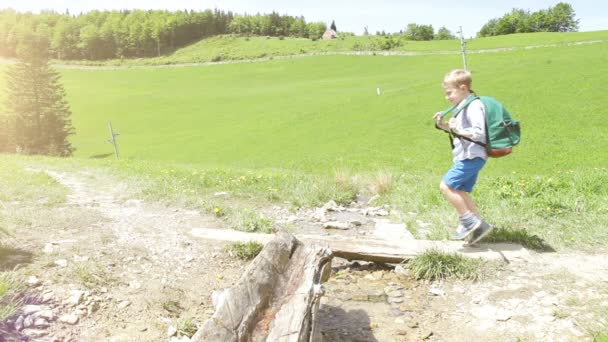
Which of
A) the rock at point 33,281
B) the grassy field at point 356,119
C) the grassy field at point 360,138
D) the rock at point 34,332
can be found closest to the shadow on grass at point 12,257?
the rock at point 33,281

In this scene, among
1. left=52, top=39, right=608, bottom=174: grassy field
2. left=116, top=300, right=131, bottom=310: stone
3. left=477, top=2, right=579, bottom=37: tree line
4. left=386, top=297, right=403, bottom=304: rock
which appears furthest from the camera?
left=477, top=2, right=579, bottom=37: tree line

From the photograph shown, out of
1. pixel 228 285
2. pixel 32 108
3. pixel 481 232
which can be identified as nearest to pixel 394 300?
pixel 481 232

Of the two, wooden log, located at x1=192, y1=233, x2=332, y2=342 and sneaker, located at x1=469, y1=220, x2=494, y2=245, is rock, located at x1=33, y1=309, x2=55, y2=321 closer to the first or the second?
wooden log, located at x1=192, y1=233, x2=332, y2=342

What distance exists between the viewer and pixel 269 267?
160 inches

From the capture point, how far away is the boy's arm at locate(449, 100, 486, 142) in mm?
5418

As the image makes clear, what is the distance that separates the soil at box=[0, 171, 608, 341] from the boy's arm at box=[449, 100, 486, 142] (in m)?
1.64

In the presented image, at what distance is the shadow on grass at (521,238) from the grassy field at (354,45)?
63.3 meters

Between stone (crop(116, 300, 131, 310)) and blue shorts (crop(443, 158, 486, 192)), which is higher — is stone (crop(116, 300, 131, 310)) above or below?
below

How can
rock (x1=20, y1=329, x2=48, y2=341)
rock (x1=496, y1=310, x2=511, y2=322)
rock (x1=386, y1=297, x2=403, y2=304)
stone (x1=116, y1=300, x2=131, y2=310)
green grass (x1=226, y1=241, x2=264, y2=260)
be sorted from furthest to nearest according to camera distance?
green grass (x1=226, y1=241, x2=264, y2=260), rock (x1=386, y1=297, x2=403, y2=304), stone (x1=116, y1=300, x2=131, y2=310), rock (x1=496, y1=310, x2=511, y2=322), rock (x1=20, y1=329, x2=48, y2=341)

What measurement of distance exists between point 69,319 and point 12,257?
67.3 inches

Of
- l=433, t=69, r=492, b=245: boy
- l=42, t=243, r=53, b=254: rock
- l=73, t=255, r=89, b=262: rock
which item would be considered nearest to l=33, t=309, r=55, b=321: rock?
l=73, t=255, r=89, b=262: rock

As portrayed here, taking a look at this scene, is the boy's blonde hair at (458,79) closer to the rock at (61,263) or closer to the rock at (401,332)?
the rock at (401,332)

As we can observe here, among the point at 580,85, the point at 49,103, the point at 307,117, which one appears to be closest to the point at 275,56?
the point at 49,103

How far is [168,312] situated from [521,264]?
13.7 feet
